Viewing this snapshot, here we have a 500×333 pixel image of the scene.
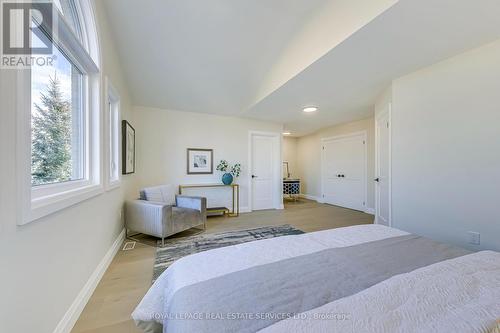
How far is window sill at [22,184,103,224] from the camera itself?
0.97 meters

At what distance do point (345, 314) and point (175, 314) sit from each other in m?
0.57

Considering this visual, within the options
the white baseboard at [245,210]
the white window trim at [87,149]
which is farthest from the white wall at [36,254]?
the white baseboard at [245,210]

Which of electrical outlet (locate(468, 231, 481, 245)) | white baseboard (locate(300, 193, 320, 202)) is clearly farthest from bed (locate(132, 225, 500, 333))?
white baseboard (locate(300, 193, 320, 202))

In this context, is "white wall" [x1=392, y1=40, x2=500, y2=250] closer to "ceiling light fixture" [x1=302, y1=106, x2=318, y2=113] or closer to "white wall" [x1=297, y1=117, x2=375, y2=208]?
"ceiling light fixture" [x1=302, y1=106, x2=318, y2=113]

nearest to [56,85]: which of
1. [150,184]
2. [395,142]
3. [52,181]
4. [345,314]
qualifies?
[52,181]

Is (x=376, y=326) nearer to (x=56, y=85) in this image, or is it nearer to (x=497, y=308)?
(x=497, y=308)

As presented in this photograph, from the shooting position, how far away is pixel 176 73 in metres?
3.29

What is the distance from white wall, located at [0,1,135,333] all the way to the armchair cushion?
4.43ft

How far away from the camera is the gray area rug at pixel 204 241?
2.40m

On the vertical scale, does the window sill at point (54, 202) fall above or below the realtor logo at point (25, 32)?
below

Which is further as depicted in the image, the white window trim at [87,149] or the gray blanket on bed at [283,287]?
the white window trim at [87,149]

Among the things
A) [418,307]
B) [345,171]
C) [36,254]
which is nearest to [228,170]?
[345,171]

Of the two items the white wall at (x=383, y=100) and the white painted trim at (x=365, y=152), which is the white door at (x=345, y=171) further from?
the white wall at (x=383, y=100)

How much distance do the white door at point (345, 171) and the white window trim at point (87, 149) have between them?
16.8 ft
